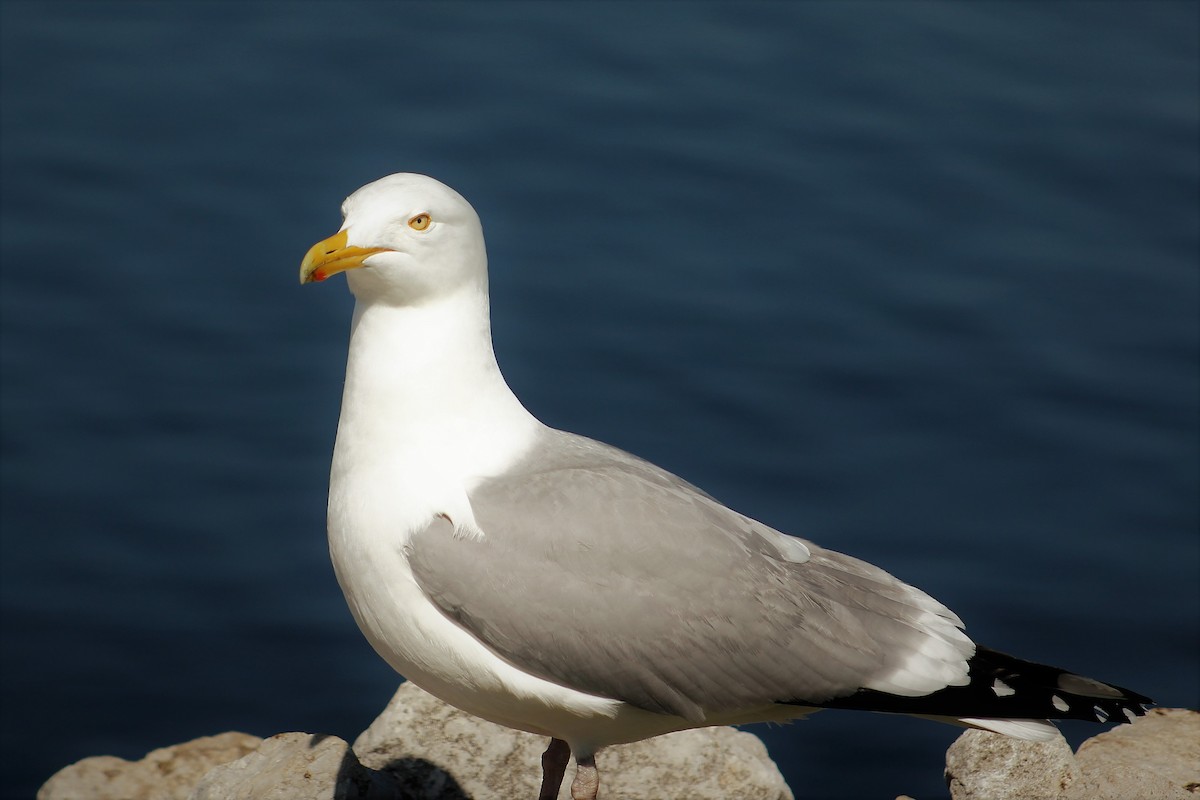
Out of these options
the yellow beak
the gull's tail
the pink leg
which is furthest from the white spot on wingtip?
the yellow beak

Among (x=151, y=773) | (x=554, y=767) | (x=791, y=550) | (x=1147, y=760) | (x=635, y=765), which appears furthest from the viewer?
(x=151, y=773)

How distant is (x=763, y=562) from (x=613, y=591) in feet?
1.49

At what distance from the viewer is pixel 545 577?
162 inches

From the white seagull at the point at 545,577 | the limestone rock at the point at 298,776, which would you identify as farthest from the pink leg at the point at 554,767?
the limestone rock at the point at 298,776

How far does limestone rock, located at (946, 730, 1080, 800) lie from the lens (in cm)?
487

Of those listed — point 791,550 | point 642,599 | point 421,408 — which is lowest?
point 642,599

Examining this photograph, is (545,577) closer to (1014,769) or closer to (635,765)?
(635,765)

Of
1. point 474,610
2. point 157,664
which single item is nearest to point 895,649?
point 474,610

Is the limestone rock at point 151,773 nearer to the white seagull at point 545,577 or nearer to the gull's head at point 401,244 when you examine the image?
the white seagull at point 545,577

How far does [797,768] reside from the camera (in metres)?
6.91

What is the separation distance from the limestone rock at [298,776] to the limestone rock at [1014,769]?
5.91 ft

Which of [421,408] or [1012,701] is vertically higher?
[421,408]

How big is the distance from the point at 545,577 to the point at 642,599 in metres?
0.26

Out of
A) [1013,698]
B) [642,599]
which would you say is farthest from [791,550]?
[1013,698]
